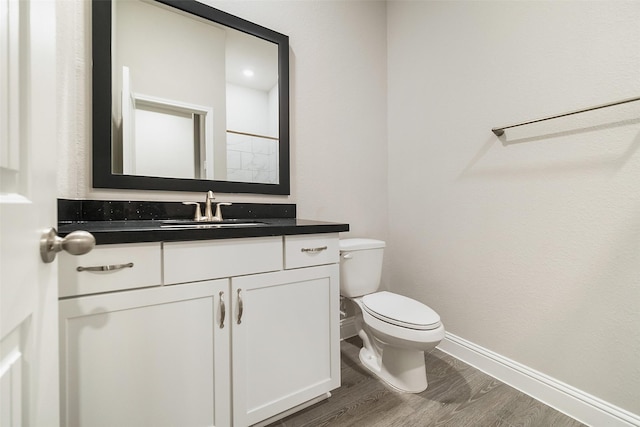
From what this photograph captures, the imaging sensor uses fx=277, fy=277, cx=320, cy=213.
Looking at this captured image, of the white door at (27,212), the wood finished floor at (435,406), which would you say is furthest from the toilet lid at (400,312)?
the white door at (27,212)

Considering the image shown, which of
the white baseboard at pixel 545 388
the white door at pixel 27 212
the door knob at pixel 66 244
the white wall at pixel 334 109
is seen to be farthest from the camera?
the white wall at pixel 334 109

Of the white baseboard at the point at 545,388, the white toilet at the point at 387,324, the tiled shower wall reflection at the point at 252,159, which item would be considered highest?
the tiled shower wall reflection at the point at 252,159

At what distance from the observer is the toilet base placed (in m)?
1.41

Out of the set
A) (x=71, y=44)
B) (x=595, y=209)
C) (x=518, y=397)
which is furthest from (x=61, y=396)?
(x=595, y=209)

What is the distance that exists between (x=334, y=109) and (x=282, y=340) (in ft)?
4.84

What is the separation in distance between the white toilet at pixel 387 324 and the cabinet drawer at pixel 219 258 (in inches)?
25.3

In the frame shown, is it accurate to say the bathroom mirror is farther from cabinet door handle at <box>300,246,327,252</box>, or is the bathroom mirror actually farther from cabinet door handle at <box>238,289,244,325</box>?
cabinet door handle at <box>238,289,244,325</box>

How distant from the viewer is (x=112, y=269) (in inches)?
32.6

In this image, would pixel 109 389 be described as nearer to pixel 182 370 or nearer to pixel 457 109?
pixel 182 370

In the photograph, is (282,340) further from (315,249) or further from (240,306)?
(315,249)

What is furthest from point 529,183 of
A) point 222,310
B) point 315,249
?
point 222,310

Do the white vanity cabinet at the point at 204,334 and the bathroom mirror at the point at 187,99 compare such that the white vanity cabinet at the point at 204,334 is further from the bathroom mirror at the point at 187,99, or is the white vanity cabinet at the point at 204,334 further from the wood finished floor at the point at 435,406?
the bathroom mirror at the point at 187,99

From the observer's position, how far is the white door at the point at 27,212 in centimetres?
35

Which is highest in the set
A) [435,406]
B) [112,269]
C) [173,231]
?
[173,231]
